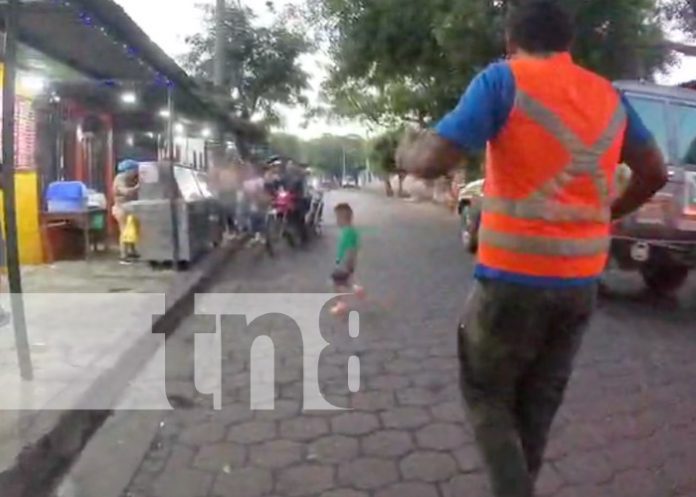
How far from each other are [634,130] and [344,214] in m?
5.23

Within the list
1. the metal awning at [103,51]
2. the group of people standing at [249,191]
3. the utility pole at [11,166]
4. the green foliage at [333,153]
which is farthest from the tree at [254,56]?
the utility pole at [11,166]

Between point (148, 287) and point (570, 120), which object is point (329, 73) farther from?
point (570, 120)

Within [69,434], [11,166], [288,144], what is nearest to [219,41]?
[11,166]

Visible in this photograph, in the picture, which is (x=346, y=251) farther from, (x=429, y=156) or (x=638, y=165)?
(x=429, y=156)

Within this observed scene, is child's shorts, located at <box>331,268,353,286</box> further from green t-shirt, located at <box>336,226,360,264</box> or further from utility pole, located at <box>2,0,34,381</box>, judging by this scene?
utility pole, located at <box>2,0,34,381</box>

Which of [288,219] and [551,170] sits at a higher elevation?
[551,170]

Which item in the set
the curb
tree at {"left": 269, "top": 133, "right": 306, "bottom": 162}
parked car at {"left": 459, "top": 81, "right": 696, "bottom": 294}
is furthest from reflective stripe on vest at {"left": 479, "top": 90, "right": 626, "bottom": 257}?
tree at {"left": 269, "top": 133, "right": 306, "bottom": 162}

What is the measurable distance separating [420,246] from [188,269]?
6022mm

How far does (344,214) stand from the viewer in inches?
298

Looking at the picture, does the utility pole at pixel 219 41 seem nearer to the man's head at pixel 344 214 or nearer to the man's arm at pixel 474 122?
the man's head at pixel 344 214

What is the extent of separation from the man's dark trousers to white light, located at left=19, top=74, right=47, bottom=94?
8487 mm

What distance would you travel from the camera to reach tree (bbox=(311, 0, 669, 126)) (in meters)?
12.3

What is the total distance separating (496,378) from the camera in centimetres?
242

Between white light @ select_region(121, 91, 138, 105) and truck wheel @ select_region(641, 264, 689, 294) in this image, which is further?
white light @ select_region(121, 91, 138, 105)
